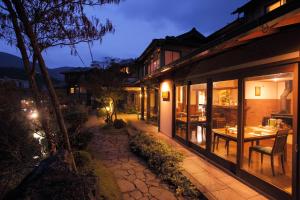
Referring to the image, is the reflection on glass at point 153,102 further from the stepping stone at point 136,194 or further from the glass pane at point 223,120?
the stepping stone at point 136,194

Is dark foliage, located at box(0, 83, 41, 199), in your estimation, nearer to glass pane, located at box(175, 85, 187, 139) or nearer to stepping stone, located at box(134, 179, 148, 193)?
stepping stone, located at box(134, 179, 148, 193)

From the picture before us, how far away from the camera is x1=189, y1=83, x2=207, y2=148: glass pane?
278 inches

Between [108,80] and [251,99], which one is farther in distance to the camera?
[108,80]

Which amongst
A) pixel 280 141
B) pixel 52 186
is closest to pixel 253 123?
pixel 280 141

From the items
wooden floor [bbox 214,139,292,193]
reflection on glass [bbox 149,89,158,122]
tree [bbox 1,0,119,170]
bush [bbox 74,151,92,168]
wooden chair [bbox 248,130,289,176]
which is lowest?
wooden floor [bbox 214,139,292,193]

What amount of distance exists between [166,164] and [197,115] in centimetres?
337

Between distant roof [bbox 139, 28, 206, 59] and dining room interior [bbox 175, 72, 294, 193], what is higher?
distant roof [bbox 139, 28, 206, 59]

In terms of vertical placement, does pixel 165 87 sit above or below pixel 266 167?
above

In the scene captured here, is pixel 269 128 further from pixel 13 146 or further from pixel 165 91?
pixel 13 146

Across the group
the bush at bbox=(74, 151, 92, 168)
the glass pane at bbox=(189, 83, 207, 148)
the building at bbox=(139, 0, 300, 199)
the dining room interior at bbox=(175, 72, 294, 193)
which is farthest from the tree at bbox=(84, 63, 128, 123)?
the bush at bbox=(74, 151, 92, 168)

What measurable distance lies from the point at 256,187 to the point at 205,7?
91.4m

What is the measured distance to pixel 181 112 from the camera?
864cm

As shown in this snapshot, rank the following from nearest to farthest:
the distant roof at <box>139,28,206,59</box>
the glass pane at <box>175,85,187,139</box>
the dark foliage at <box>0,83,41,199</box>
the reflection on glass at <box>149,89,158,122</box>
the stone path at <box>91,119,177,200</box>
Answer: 1. the dark foliage at <box>0,83,41,199</box>
2. the stone path at <box>91,119,177,200</box>
3. the glass pane at <box>175,85,187,139</box>
4. the distant roof at <box>139,28,206,59</box>
5. the reflection on glass at <box>149,89,158,122</box>

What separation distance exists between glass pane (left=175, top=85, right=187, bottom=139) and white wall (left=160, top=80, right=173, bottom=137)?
0.37m
